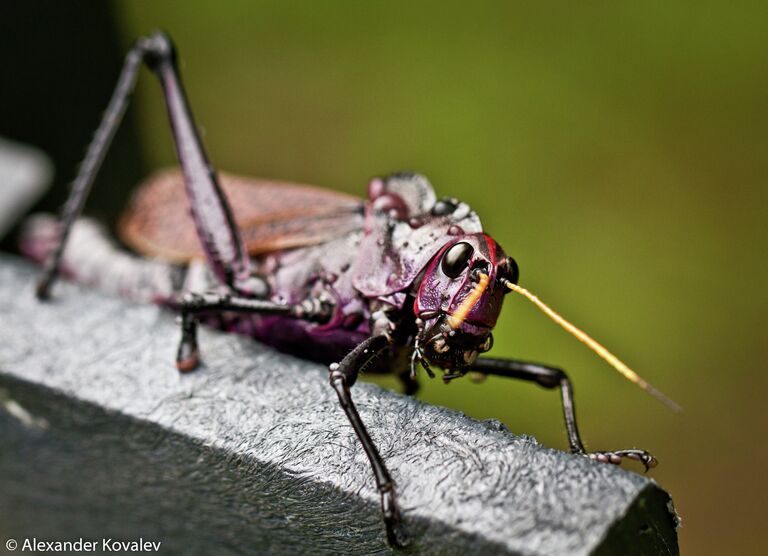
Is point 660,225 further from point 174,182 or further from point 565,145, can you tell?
point 174,182

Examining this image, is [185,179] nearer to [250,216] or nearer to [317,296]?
[250,216]

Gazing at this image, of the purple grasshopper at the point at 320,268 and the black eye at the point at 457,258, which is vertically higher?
the black eye at the point at 457,258

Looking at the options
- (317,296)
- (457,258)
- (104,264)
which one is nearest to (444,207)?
(457,258)

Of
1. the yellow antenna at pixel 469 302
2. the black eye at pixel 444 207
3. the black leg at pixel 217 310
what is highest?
the black eye at pixel 444 207

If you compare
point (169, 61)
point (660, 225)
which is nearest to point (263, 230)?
point (169, 61)

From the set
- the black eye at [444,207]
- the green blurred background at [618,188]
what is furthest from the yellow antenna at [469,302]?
the green blurred background at [618,188]

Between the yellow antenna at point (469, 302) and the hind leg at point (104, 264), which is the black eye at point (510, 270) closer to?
the yellow antenna at point (469, 302)

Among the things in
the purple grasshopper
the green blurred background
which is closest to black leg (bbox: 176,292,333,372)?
the purple grasshopper
